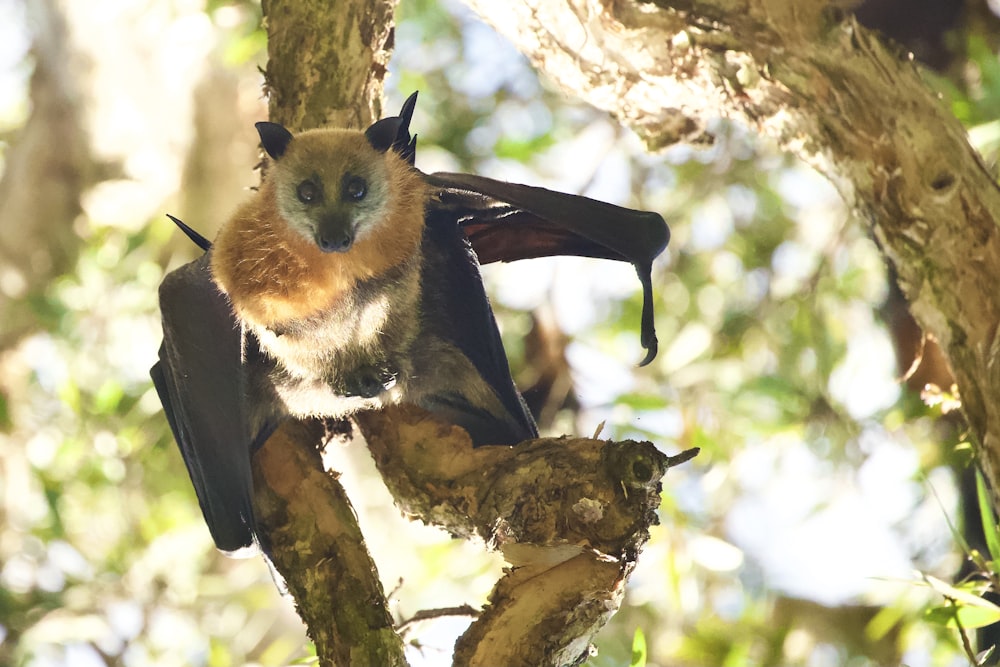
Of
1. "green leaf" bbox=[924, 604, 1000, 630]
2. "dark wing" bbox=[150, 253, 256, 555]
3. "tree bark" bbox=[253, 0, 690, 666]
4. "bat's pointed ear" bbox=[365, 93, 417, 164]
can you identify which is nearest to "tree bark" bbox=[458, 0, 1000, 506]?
"green leaf" bbox=[924, 604, 1000, 630]

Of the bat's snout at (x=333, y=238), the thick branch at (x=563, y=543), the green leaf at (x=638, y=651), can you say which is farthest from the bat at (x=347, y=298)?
the green leaf at (x=638, y=651)

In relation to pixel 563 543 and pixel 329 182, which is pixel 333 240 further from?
pixel 563 543

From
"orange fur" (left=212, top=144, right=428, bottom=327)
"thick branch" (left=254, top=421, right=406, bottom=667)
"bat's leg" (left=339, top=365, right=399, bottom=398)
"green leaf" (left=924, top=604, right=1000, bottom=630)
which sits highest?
"orange fur" (left=212, top=144, right=428, bottom=327)

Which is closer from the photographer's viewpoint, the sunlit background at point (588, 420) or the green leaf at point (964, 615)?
the green leaf at point (964, 615)

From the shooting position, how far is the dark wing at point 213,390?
6.64 ft

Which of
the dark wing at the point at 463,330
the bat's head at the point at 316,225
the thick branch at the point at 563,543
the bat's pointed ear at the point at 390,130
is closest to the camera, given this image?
the thick branch at the point at 563,543

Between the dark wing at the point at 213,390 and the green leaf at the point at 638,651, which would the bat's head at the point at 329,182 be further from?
the green leaf at the point at 638,651

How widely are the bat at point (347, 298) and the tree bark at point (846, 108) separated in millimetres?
560

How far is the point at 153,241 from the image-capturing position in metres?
4.45

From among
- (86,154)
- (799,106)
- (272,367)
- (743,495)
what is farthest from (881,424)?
(86,154)

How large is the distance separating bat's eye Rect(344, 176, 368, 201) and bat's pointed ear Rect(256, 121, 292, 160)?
17 centimetres

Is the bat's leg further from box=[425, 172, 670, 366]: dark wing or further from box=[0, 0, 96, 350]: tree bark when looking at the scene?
box=[0, 0, 96, 350]: tree bark

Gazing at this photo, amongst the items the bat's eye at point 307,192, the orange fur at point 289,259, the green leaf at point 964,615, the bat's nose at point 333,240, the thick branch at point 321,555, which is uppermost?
the bat's eye at point 307,192

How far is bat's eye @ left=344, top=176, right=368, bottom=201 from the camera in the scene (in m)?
1.92
